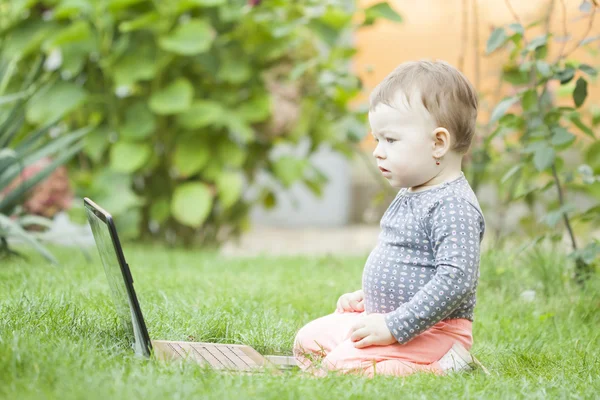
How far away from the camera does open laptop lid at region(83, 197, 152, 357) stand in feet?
4.56

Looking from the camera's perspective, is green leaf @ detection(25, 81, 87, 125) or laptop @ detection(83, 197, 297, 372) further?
green leaf @ detection(25, 81, 87, 125)

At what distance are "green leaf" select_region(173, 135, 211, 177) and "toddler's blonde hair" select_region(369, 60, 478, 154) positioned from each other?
2690 mm

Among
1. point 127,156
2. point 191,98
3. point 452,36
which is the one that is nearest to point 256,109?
point 191,98

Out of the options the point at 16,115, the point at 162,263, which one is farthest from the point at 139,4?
the point at 162,263

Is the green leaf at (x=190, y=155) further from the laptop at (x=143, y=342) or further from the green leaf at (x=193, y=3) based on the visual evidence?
the laptop at (x=143, y=342)

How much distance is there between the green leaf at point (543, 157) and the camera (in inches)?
91.8

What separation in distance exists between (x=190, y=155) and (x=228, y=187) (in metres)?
0.28

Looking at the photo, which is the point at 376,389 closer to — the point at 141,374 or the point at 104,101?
the point at 141,374

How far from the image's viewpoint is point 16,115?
10.9 ft

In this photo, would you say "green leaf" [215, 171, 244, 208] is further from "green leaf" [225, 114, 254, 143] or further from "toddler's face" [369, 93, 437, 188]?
"toddler's face" [369, 93, 437, 188]

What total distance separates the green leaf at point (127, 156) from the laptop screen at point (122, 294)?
7.77 ft

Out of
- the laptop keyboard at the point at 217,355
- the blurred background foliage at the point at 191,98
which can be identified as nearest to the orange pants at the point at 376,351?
the laptop keyboard at the point at 217,355

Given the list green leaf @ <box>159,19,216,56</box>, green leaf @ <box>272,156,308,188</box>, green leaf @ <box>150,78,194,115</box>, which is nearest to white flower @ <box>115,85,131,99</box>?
green leaf @ <box>150,78,194,115</box>

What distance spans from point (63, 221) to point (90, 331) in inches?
151
